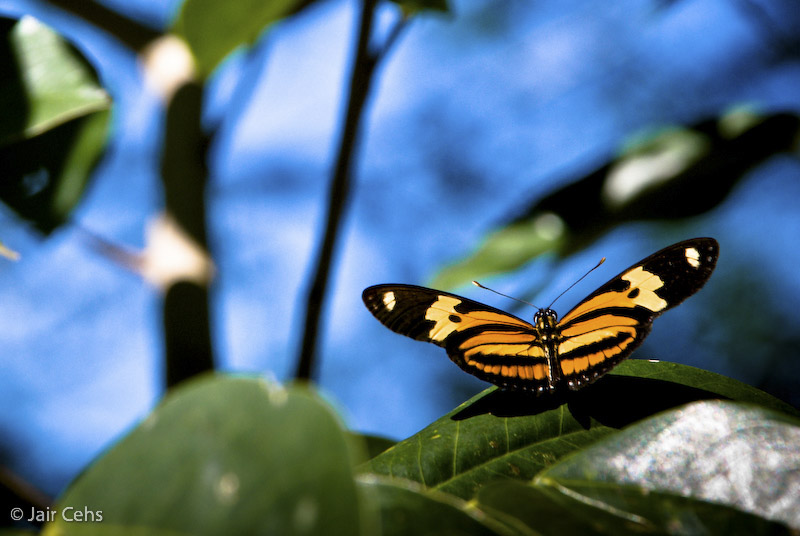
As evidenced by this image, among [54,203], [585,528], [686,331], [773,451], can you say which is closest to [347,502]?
[585,528]

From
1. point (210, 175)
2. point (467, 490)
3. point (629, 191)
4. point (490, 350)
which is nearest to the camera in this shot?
point (467, 490)

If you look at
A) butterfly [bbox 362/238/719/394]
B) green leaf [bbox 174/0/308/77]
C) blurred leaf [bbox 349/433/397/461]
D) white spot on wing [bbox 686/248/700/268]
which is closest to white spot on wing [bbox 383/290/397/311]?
butterfly [bbox 362/238/719/394]

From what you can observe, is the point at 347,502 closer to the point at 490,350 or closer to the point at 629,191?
the point at 490,350

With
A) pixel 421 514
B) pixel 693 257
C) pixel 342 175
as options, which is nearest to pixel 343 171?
pixel 342 175

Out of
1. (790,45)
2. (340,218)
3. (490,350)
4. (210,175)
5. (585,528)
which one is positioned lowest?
(585,528)

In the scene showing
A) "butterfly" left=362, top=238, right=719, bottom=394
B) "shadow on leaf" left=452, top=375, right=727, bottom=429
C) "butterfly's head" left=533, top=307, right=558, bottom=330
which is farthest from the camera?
"butterfly's head" left=533, top=307, right=558, bottom=330

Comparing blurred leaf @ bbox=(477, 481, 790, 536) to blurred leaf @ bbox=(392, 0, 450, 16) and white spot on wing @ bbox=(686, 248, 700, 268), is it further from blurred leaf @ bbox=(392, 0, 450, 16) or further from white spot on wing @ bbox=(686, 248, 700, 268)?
blurred leaf @ bbox=(392, 0, 450, 16)
